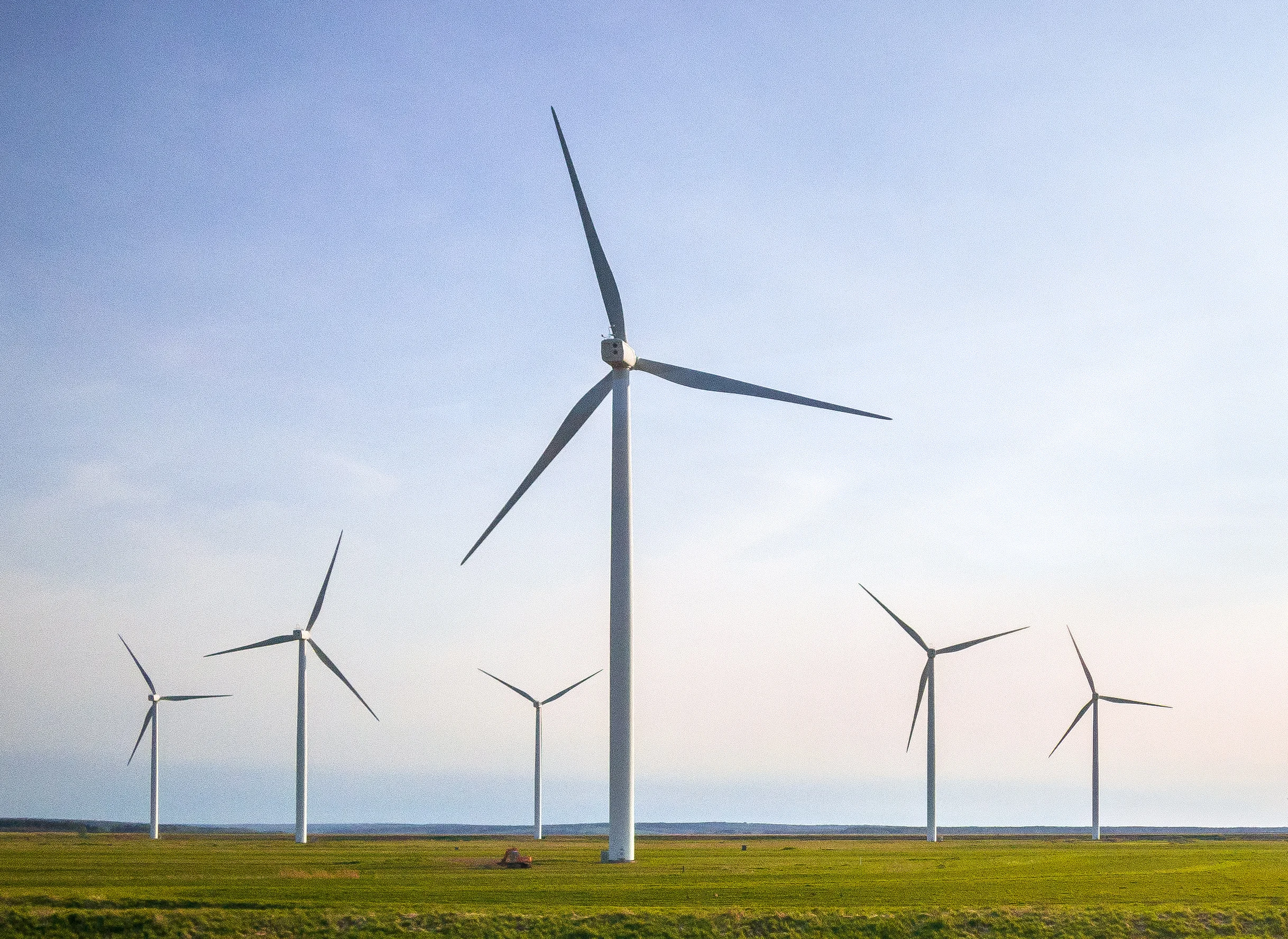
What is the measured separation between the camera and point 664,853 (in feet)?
277

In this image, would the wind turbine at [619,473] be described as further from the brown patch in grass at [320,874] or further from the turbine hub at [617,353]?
the brown patch in grass at [320,874]

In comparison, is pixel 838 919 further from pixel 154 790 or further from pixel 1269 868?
pixel 154 790

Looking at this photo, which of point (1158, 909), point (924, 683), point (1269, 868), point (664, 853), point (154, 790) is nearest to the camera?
point (1158, 909)

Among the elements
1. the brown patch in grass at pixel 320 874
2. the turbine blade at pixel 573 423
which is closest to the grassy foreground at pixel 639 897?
the brown patch in grass at pixel 320 874

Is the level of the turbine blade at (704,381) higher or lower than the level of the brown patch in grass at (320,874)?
higher

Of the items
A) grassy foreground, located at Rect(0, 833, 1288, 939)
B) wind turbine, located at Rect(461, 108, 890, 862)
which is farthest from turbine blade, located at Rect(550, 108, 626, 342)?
grassy foreground, located at Rect(0, 833, 1288, 939)

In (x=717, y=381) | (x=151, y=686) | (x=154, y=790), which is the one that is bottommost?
(x=154, y=790)

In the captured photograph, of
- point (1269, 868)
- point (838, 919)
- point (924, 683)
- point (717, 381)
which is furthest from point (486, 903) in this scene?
point (924, 683)

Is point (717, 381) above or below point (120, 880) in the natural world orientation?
above

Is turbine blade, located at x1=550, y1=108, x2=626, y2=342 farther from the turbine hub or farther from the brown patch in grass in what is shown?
the brown patch in grass

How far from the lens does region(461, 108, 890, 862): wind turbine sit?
58.7 meters

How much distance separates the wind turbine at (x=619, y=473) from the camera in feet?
192

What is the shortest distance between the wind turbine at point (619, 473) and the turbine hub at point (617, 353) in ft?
0.12

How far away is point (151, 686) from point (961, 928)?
356 feet
